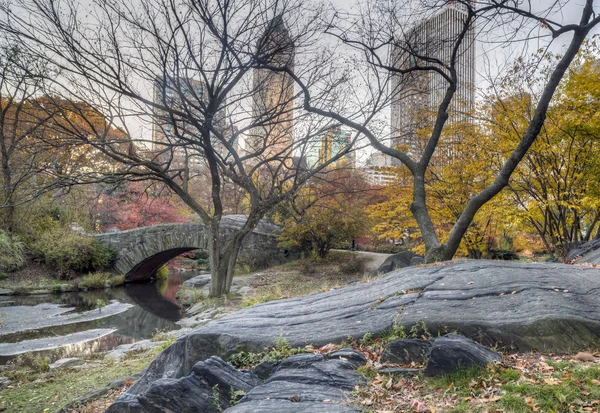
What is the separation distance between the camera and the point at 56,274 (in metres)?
17.9

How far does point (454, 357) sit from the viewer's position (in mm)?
3188

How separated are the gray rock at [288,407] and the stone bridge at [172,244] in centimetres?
1594

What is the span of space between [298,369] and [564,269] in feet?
12.5

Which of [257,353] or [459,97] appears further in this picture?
[459,97]

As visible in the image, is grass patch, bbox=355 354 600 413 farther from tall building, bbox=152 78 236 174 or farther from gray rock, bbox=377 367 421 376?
tall building, bbox=152 78 236 174

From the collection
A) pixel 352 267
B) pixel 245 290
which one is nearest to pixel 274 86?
pixel 245 290

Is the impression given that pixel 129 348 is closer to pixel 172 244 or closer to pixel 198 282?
pixel 198 282

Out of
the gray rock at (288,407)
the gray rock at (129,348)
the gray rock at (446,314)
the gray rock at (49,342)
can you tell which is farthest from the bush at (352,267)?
the gray rock at (288,407)

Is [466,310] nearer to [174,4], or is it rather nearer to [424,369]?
[424,369]

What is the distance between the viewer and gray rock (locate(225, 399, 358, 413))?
2.68 meters

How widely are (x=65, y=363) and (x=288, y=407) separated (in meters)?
6.11

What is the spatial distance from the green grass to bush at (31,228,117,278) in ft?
40.9

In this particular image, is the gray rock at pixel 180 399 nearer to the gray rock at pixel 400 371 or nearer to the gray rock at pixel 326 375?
the gray rock at pixel 326 375

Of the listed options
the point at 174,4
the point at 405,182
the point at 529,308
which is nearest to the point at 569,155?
the point at 405,182
